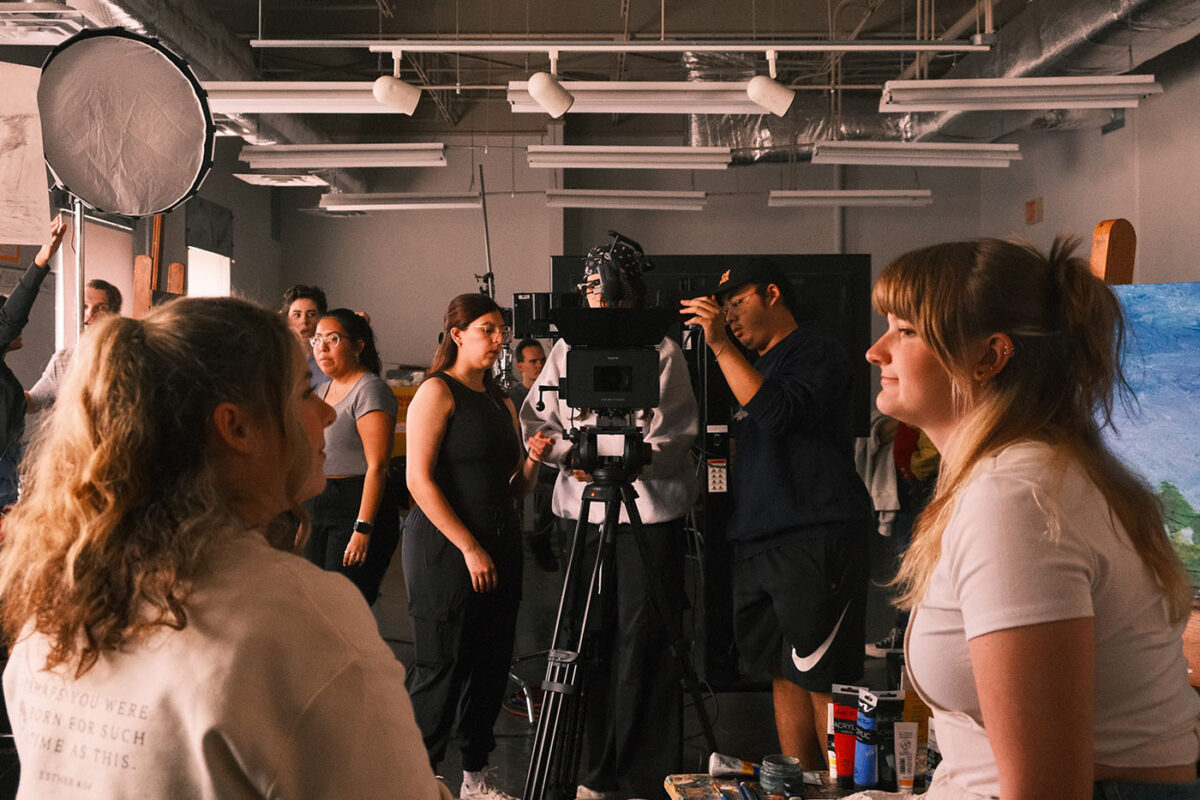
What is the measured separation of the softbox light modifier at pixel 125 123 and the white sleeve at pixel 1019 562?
135 centimetres

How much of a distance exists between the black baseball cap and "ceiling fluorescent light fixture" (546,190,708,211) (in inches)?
169

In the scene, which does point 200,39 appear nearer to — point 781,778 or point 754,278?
point 754,278

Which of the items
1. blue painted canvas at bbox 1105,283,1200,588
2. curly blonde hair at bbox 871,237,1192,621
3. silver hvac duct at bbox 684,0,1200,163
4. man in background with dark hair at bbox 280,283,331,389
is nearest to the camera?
curly blonde hair at bbox 871,237,1192,621

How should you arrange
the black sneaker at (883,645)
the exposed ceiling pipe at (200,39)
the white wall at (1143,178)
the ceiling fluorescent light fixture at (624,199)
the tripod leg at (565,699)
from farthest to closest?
the ceiling fluorescent light fixture at (624,199), the white wall at (1143,178), the exposed ceiling pipe at (200,39), the black sneaker at (883,645), the tripod leg at (565,699)

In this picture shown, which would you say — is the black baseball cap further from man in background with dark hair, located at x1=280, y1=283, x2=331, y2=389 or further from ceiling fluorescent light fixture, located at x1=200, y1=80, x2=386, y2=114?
ceiling fluorescent light fixture, located at x1=200, y1=80, x2=386, y2=114

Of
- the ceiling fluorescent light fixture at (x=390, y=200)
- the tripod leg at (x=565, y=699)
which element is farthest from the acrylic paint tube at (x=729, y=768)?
the ceiling fluorescent light fixture at (x=390, y=200)

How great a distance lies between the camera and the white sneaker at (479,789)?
2553mm

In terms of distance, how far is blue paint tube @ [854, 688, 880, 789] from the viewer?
167cm

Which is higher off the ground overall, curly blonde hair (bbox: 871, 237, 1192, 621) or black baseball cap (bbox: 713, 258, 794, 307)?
black baseball cap (bbox: 713, 258, 794, 307)

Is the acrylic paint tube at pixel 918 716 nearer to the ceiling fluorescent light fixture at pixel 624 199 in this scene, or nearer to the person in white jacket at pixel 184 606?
the person in white jacket at pixel 184 606

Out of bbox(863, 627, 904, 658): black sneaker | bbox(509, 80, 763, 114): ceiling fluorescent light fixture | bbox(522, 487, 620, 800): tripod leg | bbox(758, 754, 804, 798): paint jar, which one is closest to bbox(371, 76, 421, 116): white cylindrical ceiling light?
bbox(509, 80, 763, 114): ceiling fluorescent light fixture

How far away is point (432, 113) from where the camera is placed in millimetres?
9344

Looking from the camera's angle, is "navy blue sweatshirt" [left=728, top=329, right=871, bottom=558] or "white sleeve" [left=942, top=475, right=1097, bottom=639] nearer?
"white sleeve" [left=942, top=475, right=1097, bottom=639]

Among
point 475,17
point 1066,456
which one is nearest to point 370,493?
point 1066,456
